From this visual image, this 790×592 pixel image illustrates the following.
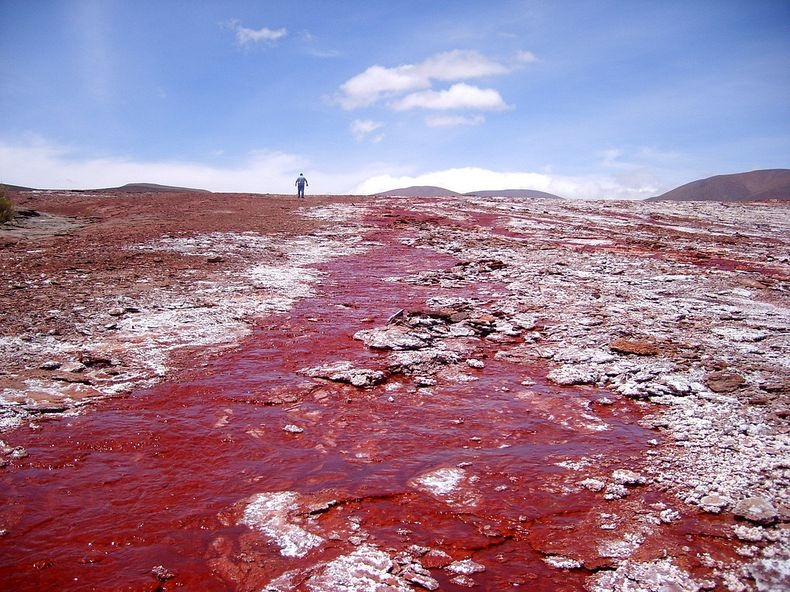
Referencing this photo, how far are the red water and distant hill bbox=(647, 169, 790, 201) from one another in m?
53.4

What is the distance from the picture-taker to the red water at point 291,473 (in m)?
3.12

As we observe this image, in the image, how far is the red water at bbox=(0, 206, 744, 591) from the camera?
312cm

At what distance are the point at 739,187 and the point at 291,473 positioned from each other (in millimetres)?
66180

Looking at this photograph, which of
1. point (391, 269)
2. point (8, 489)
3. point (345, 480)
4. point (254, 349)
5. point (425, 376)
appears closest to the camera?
point (8, 489)

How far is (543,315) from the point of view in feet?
27.9

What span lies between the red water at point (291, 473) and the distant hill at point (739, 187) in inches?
2103

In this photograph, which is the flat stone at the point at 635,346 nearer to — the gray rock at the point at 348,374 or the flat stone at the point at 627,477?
the flat stone at the point at 627,477

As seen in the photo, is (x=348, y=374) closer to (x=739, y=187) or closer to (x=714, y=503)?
(x=714, y=503)

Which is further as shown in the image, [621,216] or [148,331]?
[621,216]

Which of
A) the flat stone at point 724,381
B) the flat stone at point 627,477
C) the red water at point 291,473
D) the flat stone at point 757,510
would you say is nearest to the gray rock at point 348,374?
Answer: the red water at point 291,473

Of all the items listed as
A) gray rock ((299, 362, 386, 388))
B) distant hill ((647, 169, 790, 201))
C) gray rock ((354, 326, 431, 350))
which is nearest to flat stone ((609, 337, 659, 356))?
gray rock ((354, 326, 431, 350))

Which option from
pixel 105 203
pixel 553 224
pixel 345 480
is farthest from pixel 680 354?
pixel 105 203

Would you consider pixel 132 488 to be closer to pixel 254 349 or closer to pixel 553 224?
pixel 254 349

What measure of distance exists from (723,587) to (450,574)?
5.19 ft
